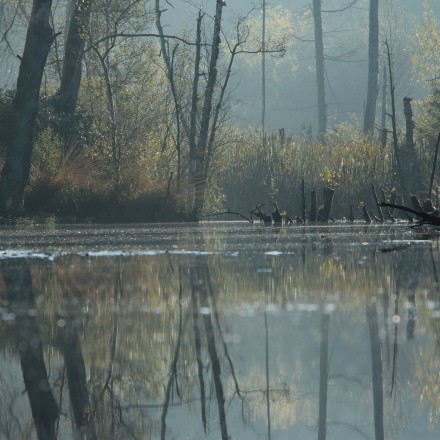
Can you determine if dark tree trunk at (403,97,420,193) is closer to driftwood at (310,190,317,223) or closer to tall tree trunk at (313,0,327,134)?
driftwood at (310,190,317,223)

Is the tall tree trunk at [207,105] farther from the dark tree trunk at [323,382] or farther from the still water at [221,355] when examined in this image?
the dark tree trunk at [323,382]

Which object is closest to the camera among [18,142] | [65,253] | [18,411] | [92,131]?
[18,411]

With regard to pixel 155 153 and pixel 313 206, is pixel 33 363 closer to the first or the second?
pixel 313 206

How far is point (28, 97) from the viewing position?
60.6ft

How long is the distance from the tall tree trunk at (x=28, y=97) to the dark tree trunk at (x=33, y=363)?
13.1 m

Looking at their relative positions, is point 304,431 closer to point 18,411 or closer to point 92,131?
point 18,411

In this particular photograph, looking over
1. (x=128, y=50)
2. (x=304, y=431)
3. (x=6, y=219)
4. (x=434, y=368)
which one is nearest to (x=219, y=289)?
(x=434, y=368)

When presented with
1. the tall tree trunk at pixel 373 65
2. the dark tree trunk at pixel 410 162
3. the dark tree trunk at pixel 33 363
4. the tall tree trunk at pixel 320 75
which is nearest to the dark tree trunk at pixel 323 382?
the dark tree trunk at pixel 33 363

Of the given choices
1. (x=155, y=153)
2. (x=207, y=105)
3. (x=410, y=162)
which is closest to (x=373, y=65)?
(x=410, y=162)

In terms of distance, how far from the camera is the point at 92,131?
74.2 feet

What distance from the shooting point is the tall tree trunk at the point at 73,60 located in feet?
76.8

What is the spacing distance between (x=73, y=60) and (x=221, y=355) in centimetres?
2200

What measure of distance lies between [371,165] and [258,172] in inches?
128

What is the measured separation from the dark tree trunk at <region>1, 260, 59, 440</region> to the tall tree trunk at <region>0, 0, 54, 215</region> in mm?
13116
